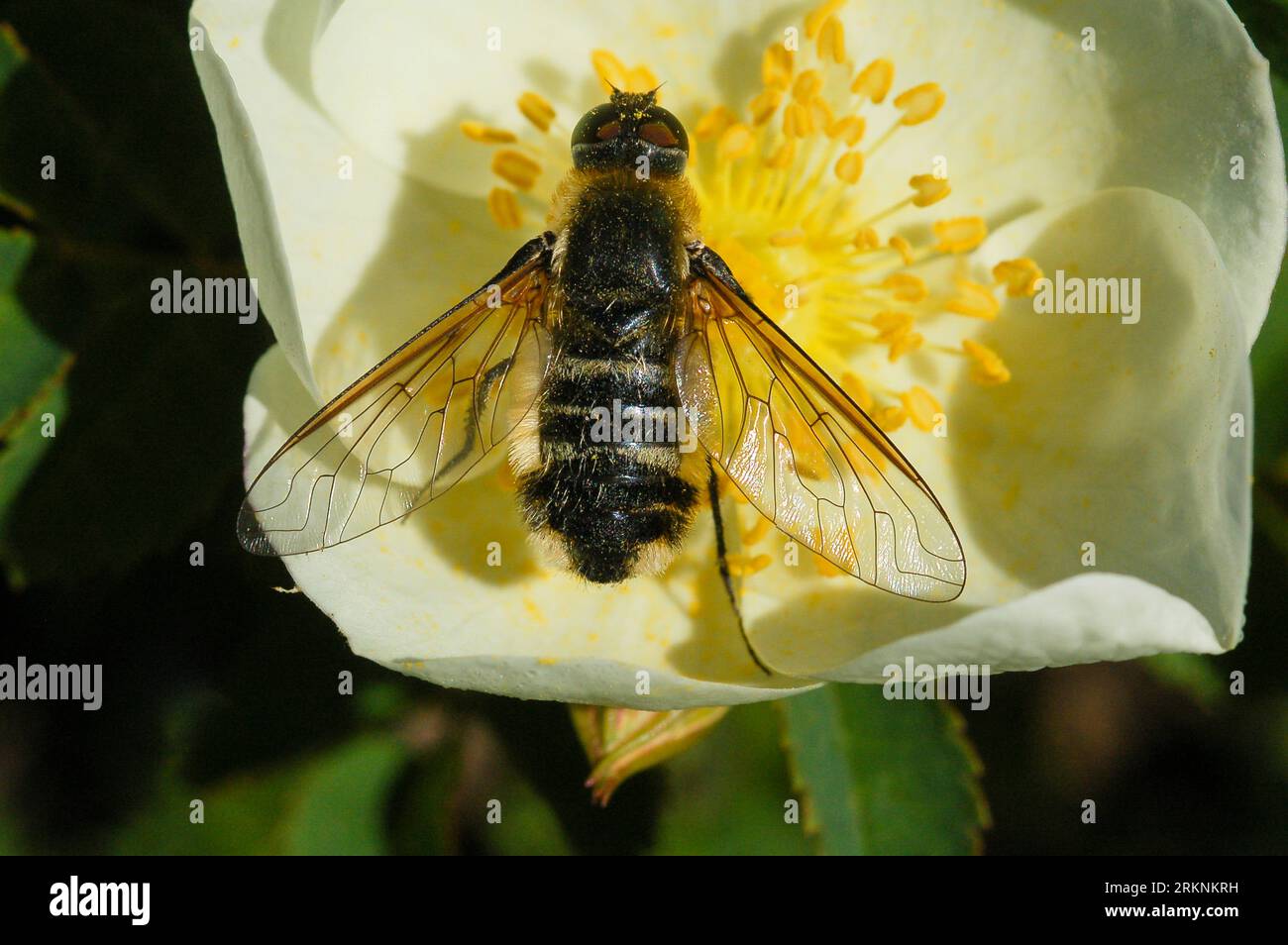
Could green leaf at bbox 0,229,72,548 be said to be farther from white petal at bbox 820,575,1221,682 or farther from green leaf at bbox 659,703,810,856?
green leaf at bbox 659,703,810,856

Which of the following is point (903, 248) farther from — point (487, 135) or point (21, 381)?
point (21, 381)

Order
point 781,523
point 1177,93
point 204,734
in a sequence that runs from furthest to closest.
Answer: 1. point 204,734
2. point 1177,93
3. point 781,523

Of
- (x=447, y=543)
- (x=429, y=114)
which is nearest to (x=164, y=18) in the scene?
(x=429, y=114)

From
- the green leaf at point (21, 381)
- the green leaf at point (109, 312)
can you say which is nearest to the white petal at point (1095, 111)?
the green leaf at point (109, 312)

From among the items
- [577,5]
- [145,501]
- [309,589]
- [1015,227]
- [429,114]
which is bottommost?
[309,589]

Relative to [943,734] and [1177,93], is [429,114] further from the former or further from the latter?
[943,734]

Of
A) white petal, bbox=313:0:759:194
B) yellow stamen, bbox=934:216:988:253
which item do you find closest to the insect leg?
yellow stamen, bbox=934:216:988:253
